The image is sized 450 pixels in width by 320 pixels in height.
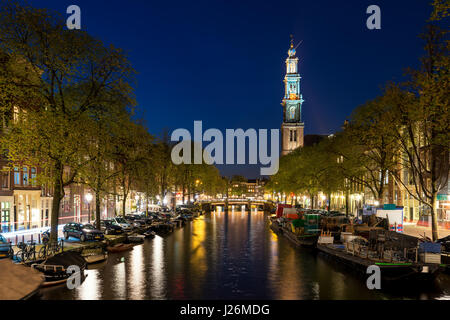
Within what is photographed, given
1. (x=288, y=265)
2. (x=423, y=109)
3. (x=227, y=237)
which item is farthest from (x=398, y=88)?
(x=227, y=237)

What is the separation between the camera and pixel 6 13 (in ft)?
112

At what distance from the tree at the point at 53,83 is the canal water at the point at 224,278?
868 cm

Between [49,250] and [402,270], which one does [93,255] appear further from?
[402,270]

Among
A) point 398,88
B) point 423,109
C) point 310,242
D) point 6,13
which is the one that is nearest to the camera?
point 6,13

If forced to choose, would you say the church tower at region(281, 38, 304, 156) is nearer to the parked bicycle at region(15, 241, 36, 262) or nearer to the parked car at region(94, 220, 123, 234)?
the parked car at region(94, 220, 123, 234)

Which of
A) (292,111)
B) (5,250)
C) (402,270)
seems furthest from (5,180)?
(292,111)

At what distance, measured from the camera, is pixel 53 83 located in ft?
121

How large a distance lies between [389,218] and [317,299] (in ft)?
98.3

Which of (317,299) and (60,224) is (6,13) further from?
(60,224)

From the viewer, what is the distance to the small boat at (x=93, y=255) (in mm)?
37875

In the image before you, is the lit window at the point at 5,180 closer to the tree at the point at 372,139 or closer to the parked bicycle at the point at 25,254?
the parked bicycle at the point at 25,254

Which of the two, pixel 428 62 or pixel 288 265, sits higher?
pixel 428 62

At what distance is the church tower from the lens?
591ft

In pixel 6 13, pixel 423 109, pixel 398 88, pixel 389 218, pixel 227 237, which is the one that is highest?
pixel 6 13
